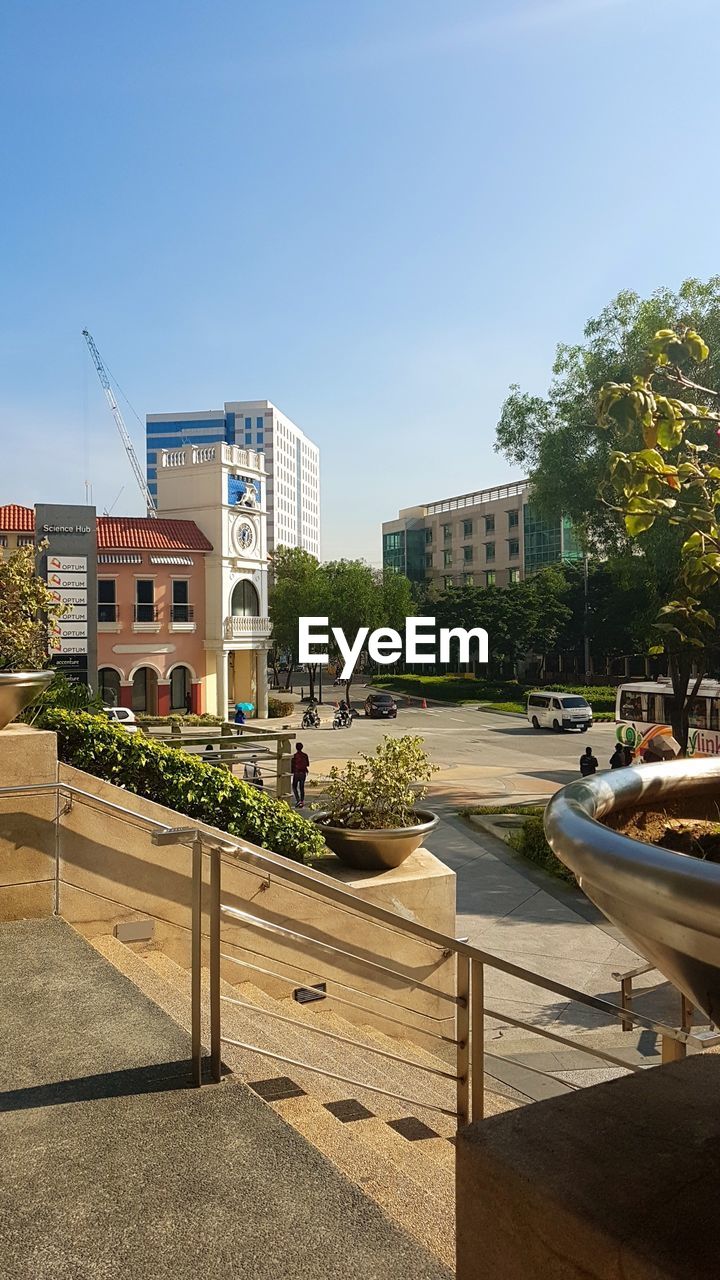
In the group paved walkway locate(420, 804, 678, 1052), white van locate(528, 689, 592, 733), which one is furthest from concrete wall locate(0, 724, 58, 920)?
white van locate(528, 689, 592, 733)

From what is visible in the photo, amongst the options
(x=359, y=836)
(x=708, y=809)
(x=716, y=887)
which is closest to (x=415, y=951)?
(x=359, y=836)

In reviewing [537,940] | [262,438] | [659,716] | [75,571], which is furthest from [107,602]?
[262,438]

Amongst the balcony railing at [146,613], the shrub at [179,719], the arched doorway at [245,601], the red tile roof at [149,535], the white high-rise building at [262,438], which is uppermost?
the white high-rise building at [262,438]

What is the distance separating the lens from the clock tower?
134ft

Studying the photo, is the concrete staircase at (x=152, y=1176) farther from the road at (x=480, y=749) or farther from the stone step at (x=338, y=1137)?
the road at (x=480, y=749)

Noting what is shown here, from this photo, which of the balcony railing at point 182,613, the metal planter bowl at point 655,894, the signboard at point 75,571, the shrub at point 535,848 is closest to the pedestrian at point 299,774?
the shrub at point 535,848

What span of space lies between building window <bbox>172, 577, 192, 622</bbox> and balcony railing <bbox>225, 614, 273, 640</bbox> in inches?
69.6

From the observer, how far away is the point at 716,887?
104 centimetres

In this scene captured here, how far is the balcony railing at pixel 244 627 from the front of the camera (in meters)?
40.8

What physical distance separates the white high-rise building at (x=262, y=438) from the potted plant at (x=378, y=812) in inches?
4744

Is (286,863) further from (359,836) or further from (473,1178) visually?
(359,836)

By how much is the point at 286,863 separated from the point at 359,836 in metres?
3.68

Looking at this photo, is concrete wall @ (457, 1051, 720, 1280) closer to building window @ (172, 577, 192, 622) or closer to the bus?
the bus
